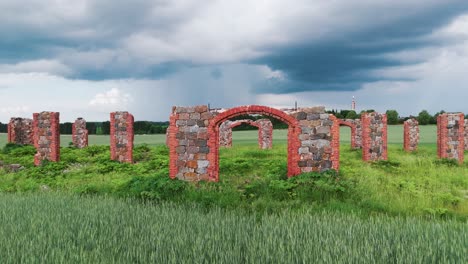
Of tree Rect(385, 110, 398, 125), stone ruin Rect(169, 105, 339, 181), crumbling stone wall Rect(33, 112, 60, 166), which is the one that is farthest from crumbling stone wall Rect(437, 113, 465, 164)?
tree Rect(385, 110, 398, 125)

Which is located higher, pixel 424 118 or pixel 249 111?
pixel 424 118

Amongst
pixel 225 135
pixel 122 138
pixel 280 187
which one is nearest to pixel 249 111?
pixel 280 187

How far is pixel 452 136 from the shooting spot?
23.9m

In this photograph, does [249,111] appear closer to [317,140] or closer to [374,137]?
[317,140]

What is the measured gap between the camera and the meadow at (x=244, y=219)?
5.71 m

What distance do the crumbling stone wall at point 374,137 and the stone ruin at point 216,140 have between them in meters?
9.25

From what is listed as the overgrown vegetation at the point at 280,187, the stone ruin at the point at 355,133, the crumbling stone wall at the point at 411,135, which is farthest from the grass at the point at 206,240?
the stone ruin at the point at 355,133

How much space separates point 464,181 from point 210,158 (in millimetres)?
9311

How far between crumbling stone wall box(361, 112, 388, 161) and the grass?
15.0 m

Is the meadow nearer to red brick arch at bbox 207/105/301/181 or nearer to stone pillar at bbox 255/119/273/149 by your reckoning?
red brick arch at bbox 207/105/301/181

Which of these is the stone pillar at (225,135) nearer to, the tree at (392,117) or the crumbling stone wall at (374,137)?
the crumbling stone wall at (374,137)

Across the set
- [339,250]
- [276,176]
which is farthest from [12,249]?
[276,176]

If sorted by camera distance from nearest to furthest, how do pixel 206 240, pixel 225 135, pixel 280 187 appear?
1. pixel 206 240
2. pixel 280 187
3. pixel 225 135

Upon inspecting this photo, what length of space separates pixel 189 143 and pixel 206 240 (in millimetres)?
7929
